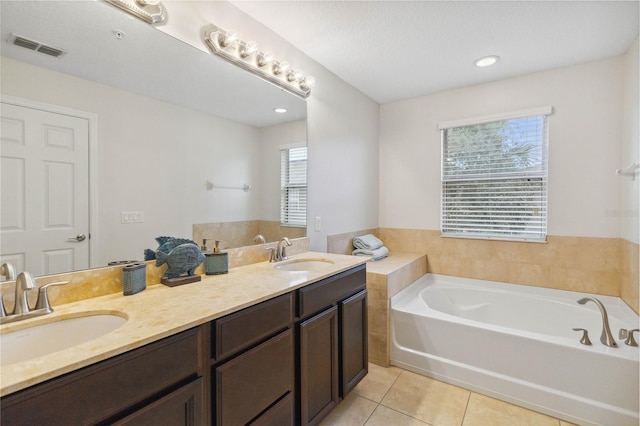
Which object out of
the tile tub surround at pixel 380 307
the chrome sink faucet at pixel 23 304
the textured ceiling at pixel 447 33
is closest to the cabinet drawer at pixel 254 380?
the chrome sink faucet at pixel 23 304

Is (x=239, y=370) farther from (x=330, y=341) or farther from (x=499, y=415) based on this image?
(x=499, y=415)

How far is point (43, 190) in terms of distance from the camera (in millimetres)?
1127

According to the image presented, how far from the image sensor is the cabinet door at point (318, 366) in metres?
1.48

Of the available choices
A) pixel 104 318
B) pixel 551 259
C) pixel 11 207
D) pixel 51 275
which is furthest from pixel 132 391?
pixel 551 259

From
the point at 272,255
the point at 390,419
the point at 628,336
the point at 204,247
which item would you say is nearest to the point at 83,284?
the point at 204,247

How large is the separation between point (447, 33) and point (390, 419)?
8.44 ft

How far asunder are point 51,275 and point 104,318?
0.29 m

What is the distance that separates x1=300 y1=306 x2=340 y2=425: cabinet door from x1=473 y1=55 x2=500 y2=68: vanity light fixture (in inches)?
90.7

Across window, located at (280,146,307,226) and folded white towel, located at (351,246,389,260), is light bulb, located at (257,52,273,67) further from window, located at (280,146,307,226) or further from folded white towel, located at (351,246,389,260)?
folded white towel, located at (351,246,389,260)

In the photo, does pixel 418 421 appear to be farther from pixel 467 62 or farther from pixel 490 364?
pixel 467 62

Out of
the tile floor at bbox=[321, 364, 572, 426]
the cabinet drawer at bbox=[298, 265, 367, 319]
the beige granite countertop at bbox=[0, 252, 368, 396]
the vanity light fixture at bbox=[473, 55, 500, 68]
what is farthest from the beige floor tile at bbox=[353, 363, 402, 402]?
the vanity light fixture at bbox=[473, 55, 500, 68]

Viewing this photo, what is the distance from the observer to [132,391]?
2.77 feet

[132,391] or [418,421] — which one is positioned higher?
[132,391]

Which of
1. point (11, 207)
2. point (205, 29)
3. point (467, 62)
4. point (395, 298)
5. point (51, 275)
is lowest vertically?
point (395, 298)
